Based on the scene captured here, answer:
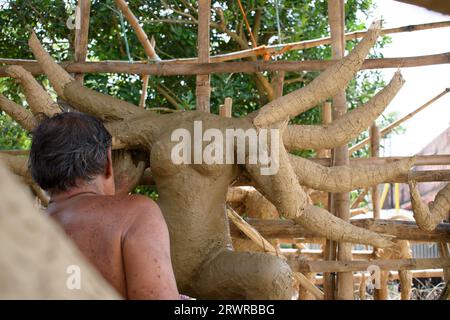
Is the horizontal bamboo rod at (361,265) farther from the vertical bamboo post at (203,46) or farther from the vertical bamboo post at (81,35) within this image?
the vertical bamboo post at (81,35)

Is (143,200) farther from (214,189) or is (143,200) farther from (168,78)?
(168,78)

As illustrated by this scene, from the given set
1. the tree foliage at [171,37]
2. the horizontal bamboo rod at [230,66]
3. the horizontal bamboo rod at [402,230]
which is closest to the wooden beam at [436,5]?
the horizontal bamboo rod at [230,66]

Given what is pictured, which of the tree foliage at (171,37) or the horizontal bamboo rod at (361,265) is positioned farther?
the tree foliage at (171,37)

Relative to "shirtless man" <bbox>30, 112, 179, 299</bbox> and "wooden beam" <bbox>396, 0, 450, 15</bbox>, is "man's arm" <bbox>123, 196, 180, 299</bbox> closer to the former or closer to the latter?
"shirtless man" <bbox>30, 112, 179, 299</bbox>

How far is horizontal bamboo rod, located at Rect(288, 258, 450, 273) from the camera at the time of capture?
3.35 metres

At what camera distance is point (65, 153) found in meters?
1.60

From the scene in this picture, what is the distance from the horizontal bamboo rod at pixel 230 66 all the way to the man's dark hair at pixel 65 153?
5.24 ft

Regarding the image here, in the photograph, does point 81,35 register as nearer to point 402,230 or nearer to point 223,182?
point 223,182

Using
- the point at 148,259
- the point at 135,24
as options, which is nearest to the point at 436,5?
the point at 148,259

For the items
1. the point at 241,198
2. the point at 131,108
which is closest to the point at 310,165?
the point at 131,108

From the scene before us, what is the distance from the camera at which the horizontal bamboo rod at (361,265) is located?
3354 mm

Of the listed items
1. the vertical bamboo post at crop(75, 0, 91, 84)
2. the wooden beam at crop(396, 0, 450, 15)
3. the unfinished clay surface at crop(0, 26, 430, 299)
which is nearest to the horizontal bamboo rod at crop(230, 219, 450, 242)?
the unfinished clay surface at crop(0, 26, 430, 299)

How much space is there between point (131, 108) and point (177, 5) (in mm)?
3494

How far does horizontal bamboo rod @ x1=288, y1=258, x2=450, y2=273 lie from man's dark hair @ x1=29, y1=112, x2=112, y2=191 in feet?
6.39
